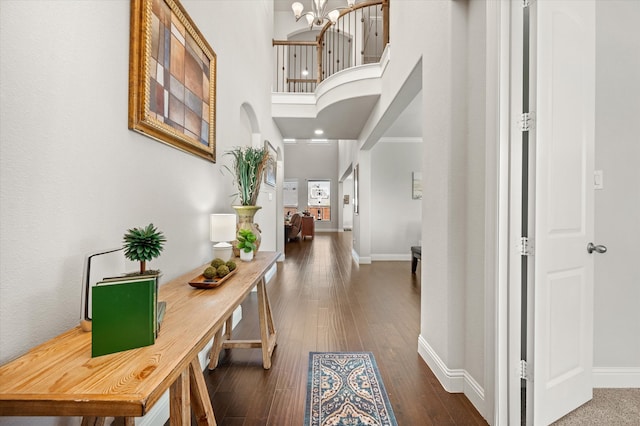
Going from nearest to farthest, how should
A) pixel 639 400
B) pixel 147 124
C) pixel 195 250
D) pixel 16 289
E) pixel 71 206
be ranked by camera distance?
pixel 16 289, pixel 71 206, pixel 147 124, pixel 639 400, pixel 195 250

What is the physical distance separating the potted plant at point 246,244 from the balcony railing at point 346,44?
3.52 metres

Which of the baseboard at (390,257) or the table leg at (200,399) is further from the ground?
the table leg at (200,399)

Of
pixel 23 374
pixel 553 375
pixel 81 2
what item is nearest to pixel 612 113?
pixel 553 375

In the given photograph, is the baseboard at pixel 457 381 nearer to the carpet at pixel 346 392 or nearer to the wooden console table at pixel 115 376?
the carpet at pixel 346 392

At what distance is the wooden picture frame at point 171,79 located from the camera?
144cm

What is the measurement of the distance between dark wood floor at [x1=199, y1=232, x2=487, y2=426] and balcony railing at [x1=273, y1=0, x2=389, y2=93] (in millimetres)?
3529

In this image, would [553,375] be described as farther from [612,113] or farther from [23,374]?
[23,374]

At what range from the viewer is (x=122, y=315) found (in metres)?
0.84

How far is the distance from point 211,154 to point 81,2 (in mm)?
1261

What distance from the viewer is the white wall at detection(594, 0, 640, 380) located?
1.97 metres

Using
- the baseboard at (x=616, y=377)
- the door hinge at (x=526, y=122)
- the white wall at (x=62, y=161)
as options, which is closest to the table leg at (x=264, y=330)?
the white wall at (x=62, y=161)

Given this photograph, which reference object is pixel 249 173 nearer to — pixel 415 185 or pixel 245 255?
pixel 245 255

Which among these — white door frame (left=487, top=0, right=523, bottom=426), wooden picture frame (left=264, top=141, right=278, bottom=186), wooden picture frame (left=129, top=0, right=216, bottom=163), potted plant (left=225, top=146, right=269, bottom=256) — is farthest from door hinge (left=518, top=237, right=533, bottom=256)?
wooden picture frame (left=264, top=141, right=278, bottom=186)

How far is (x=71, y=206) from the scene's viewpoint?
3.55 ft
